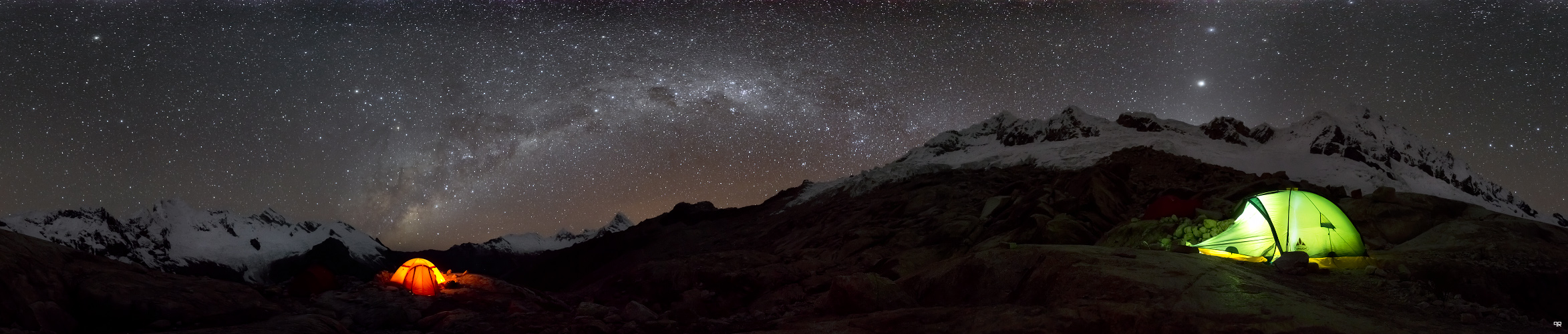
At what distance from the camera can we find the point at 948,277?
15.3 m

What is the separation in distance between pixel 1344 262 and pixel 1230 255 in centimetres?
223

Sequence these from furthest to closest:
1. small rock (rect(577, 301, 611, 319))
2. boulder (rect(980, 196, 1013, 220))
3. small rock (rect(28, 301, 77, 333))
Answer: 1. boulder (rect(980, 196, 1013, 220))
2. small rock (rect(577, 301, 611, 319))
3. small rock (rect(28, 301, 77, 333))

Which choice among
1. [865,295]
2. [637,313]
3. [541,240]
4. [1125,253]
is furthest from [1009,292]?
[541,240]

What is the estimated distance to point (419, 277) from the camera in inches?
965

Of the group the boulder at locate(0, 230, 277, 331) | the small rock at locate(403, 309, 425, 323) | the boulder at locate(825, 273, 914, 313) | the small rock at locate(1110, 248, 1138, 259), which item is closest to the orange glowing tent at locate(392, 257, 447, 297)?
the small rock at locate(403, 309, 425, 323)

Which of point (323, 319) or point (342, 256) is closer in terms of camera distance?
point (323, 319)

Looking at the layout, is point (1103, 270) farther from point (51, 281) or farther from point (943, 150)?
point (943, 150)

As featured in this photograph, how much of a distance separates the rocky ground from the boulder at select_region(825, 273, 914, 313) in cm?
5

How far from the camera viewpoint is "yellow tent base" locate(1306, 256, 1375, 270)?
1559cm

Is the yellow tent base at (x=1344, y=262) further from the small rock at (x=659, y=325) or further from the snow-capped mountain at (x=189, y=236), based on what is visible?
the snow-capped mountain at (x=189, y=236)

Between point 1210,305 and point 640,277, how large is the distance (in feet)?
88.5

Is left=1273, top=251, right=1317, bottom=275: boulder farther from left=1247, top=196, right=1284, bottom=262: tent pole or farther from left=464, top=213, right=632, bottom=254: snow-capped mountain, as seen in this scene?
left=464, top=213, right=632, bottom=254: snow-capped mountain

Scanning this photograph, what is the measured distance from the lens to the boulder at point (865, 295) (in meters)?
15.0

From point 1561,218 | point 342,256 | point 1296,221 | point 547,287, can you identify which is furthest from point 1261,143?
point 342,256
